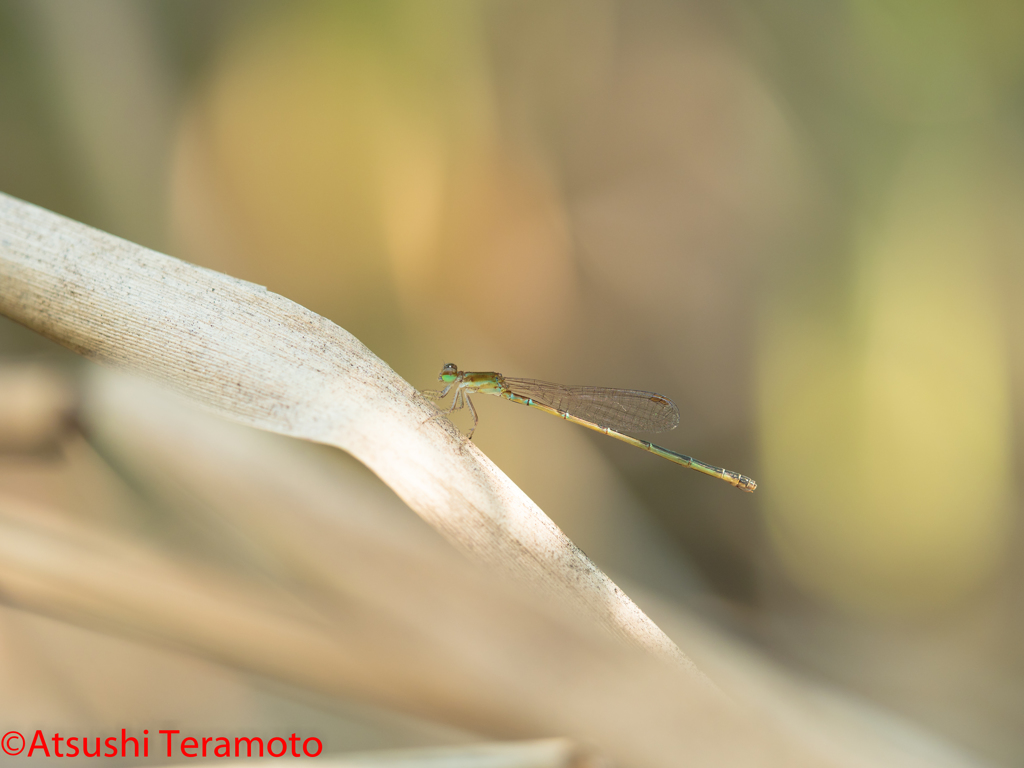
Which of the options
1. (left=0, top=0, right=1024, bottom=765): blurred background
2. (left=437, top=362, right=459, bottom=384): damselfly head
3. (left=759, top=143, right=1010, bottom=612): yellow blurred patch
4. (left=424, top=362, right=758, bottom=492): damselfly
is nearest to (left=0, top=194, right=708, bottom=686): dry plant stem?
(left=437, top=362, right=459, bottom=384): damselfly head

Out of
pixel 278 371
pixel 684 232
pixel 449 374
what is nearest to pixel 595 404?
pixel 449 374

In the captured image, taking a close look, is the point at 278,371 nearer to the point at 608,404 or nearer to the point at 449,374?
the point at 449,374

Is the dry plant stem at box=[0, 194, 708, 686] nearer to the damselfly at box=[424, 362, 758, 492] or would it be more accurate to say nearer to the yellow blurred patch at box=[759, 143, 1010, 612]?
the damselfly at box=[424, 362, 758, 492]

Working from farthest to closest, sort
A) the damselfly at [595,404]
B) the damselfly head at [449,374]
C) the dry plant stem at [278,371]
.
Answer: the damselfly at [595,404] < the damselfly head at [449,374] < the dry plant stem at [278,371]

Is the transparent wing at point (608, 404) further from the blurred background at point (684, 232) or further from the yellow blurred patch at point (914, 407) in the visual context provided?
the yellow blurred patch at point (914, 407)

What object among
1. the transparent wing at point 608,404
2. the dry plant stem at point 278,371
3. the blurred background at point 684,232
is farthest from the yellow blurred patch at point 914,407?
the dry plant stem at point 278,371
